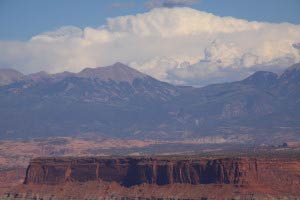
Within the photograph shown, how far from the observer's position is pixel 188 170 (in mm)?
180875

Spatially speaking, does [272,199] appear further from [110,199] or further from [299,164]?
[110,199]

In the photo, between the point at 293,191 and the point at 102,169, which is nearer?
the point at 293,191

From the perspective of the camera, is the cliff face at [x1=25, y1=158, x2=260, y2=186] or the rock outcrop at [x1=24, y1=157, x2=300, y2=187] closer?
the rock outcrop at [x1=24, y1=157, x2=300, y2=187]

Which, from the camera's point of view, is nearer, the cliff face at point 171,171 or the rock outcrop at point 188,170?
the rock outcrop at point 188,170

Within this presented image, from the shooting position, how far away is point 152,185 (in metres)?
185

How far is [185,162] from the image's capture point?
182 m

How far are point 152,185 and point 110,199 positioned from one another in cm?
757

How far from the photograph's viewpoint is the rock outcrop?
6826 inches

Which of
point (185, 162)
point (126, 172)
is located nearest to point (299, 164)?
point (185, 162)

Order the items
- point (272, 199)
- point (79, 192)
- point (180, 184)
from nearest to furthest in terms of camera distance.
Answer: point (272, 199) < point (180, 184) < point (79, 192)

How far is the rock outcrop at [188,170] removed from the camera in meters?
173

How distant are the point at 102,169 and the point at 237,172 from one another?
32887 mm

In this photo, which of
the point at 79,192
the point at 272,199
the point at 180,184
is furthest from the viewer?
the point at 79,192

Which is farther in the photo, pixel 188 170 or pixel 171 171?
pixel 171 171
